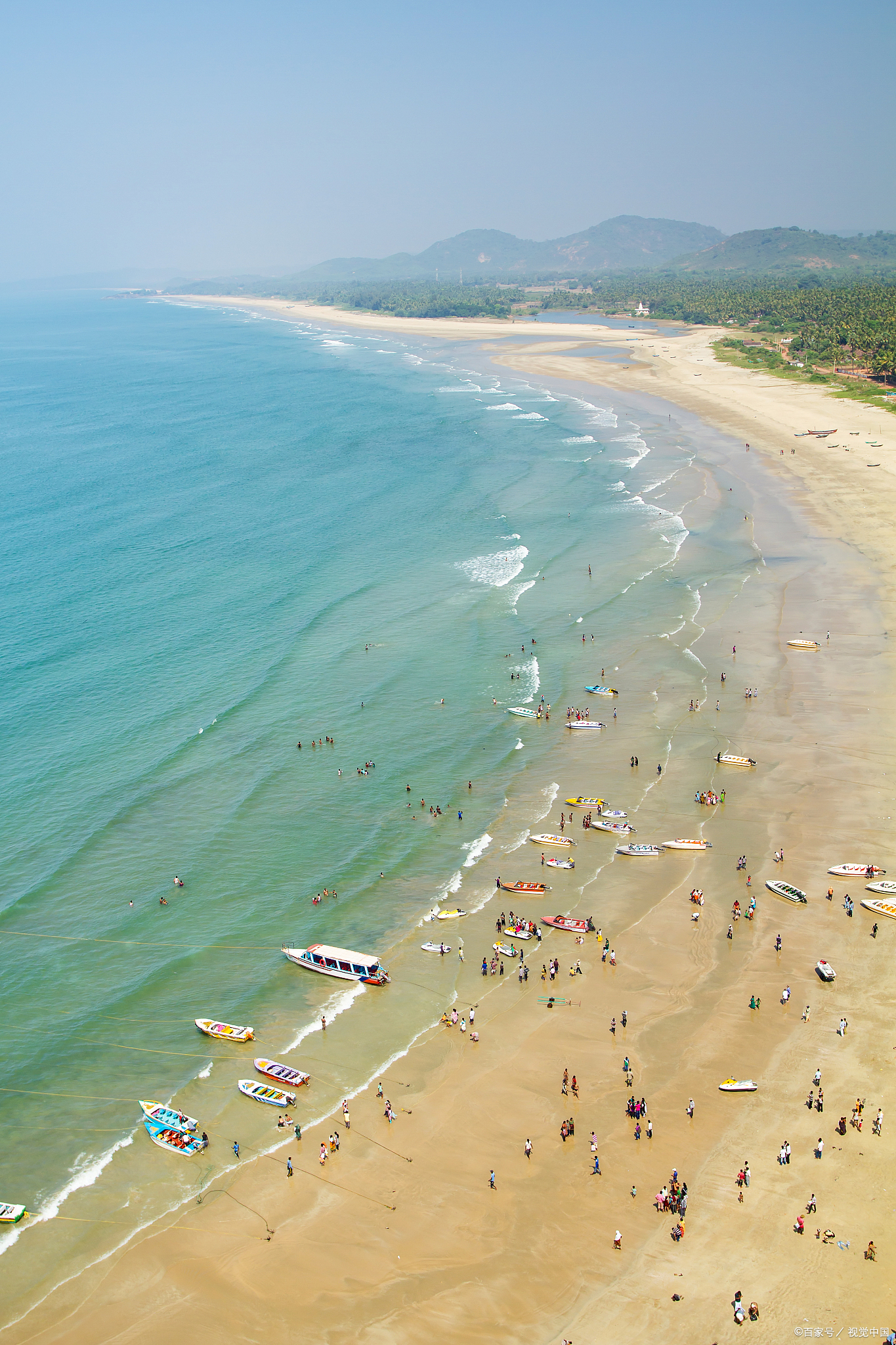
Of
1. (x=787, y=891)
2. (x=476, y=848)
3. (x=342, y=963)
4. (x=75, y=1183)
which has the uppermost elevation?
(x=787, y=891)

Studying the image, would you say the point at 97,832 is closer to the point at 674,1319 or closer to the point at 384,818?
the point at 384,818

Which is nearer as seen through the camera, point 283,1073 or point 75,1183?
point 75,1183

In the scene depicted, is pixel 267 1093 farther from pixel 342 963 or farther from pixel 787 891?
pixel 787 891

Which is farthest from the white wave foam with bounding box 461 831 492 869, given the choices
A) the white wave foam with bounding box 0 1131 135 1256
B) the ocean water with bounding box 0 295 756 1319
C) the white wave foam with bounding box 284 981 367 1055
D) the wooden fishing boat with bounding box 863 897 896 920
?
the white wave foam with bounding box 0 1131 135 1256

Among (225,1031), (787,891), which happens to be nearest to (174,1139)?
(225,1031)

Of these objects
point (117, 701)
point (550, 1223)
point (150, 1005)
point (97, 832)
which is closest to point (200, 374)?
point (117, 701)
